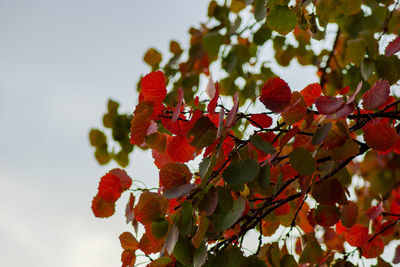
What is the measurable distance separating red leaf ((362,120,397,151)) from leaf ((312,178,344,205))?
81 mm

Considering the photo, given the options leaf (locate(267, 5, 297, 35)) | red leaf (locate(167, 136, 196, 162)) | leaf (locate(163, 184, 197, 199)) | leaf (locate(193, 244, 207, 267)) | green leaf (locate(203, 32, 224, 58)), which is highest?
green leaf (locate(203, 32, 224, 58))

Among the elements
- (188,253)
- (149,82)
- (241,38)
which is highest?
(241,38)

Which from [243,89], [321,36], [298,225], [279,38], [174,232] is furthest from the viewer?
[243,89]

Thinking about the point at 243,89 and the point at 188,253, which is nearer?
the point at 188,253

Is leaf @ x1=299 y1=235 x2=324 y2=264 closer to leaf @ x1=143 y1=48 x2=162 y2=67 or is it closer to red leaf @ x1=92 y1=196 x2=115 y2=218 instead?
red leaf @ x1=92 y1=196 x2=115 y2=218

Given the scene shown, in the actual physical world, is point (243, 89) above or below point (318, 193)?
above

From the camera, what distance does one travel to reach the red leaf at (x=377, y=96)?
0.63 metres

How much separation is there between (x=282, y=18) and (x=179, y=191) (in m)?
0.53

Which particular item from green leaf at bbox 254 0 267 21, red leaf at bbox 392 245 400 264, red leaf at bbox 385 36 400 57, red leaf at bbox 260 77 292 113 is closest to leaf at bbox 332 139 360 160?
red leaf at bbox 260 77 292 113

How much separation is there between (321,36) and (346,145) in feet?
1.76

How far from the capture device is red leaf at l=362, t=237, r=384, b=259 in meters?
A: 1.01

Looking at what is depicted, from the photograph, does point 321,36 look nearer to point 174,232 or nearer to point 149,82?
point 149,82

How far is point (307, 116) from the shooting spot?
2.31 ft

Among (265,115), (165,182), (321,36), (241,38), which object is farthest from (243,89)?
(165,182)
